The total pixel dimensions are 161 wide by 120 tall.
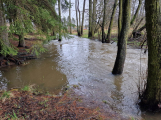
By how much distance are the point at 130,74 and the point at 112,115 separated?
11.8 feet

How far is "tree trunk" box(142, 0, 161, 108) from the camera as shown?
2.49 m

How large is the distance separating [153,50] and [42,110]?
116 inches

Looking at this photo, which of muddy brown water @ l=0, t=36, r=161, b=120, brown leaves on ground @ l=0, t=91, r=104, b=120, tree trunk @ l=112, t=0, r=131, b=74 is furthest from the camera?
tree trunk @ l=112, t=0, r=131, b=74

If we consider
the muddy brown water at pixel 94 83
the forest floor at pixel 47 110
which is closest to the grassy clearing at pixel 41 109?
the forest floor at pixel 47 110

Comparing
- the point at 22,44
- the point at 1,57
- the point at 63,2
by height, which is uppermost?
the point at 63,2

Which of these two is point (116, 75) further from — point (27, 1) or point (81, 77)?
point (27, 1)

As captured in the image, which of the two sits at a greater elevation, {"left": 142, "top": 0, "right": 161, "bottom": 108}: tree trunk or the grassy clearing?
{"left": 142, "top": 0, "right": 161, "bottom": 108}: tree trunk

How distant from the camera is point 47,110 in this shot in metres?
2.69

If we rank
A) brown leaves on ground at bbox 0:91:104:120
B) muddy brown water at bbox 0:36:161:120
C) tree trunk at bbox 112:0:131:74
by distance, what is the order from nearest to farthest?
brown leaves on ground at bbox 0:91:104:120 < muddy brown water at bbox 0:36:161:120 < tree trunk at bbox 112:0:131:74

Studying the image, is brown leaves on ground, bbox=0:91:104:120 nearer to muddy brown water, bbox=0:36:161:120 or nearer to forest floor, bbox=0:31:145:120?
forest floor, bbox=0:31:145:120

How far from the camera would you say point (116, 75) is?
5656 millimetres

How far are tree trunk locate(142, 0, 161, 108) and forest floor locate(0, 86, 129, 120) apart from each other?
0.99 metres

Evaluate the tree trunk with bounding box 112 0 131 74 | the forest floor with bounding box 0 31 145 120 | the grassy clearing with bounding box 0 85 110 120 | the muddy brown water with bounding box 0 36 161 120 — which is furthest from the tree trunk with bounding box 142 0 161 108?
the tree trunk with bounding box 112 0 131 74

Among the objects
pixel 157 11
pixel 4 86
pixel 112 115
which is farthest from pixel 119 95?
pixel 4 86
